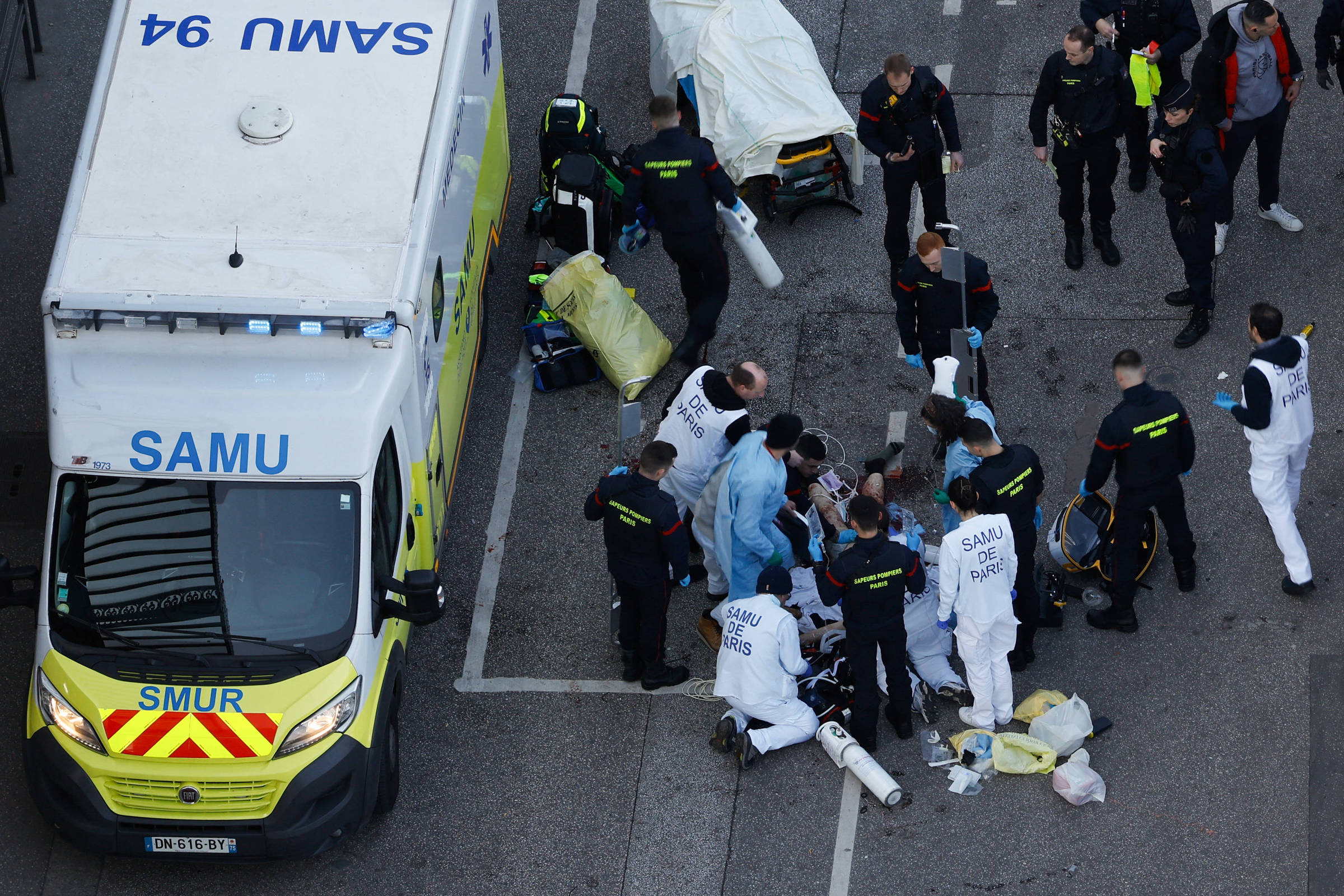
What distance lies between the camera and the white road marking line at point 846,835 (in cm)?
928

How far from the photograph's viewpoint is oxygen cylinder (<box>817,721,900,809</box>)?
9.50 meters

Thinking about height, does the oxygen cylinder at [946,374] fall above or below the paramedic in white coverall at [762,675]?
above

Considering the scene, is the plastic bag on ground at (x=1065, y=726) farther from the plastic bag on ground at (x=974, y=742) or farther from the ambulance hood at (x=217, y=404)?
the ambulance hood at (x=217, y=404)

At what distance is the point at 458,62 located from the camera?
34.9 ft

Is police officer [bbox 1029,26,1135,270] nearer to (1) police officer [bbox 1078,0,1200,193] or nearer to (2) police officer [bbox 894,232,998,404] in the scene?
(1) police officer [bbox 1078,0,1200,193]

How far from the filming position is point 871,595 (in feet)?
30.0

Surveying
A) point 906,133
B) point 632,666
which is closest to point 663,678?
point 632,666

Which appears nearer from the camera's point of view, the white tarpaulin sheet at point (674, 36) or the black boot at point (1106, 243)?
the black boot at point (1106, 243)

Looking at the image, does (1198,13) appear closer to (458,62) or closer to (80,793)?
(458,62)

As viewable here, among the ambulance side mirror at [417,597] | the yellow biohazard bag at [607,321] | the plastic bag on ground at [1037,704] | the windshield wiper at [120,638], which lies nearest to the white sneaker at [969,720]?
the plastic bag on ground at [1037,704]

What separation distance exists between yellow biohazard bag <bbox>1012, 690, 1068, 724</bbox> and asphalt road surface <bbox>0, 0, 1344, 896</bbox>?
0.70ft

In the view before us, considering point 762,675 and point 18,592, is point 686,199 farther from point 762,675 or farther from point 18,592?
point 18,592

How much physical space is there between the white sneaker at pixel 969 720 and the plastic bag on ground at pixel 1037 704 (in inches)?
7.0

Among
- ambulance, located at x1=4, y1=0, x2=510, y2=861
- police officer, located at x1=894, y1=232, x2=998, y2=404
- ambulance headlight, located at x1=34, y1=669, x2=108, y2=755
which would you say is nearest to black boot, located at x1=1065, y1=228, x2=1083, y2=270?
police officer, located at x1=894, y1=232, x2=998, y2=404
